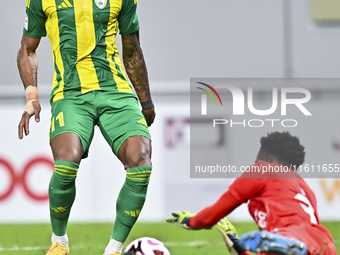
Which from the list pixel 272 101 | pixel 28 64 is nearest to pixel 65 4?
pixel 28 64

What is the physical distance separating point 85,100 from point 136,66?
556 millimetres

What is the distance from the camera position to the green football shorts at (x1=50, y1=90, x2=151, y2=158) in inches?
135

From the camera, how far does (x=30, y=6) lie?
142 inches

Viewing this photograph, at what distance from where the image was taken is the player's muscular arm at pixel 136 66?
12.7 feet

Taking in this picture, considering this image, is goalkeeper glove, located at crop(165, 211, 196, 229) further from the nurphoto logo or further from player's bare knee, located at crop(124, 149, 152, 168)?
the nurphoto logo

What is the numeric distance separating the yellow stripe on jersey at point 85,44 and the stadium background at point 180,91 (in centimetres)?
319

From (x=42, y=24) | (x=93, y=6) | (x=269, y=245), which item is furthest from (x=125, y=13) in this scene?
(x=269, y=245)

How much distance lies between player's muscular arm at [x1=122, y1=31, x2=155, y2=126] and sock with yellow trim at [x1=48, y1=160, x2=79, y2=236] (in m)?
0.91

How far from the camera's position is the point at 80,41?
356 cm

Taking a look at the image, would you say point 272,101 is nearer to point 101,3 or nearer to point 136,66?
point 136,66

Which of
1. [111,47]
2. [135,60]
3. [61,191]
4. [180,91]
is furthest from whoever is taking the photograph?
[180,91]

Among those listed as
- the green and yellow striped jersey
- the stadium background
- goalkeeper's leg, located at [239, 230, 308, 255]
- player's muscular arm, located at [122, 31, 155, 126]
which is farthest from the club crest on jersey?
the stadium background

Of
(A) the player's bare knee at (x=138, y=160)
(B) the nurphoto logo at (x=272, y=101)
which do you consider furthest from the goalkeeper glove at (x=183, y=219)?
(B) the nurphoto logo at (x=272, y=101)

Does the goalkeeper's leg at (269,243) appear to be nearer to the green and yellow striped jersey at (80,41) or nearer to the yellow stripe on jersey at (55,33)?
the green and yellow striped jersey at (80,41)
